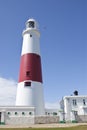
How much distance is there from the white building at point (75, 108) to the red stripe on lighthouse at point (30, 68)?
8135 millimetres

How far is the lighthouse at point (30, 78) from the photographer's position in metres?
37.8

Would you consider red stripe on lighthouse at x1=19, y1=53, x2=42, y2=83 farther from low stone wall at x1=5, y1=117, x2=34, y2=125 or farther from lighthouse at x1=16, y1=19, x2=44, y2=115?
low stone wall at x1=5, y1=117, x2=34, y2=125

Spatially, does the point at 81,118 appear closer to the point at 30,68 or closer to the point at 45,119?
the point at 45,119

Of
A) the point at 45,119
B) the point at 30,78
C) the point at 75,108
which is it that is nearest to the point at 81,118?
the point at 75,108

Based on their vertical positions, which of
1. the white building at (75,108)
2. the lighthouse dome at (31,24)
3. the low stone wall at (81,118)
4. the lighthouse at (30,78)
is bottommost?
the low stone wall at (81,118)

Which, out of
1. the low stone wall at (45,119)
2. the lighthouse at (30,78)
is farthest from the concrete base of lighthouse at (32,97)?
the low stone wall at (45,119)

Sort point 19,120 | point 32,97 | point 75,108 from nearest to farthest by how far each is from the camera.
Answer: point 19,120
point 32,97
point 75,108

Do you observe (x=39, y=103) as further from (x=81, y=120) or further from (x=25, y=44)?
(x=25, y=44)

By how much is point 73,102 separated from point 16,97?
11467mm

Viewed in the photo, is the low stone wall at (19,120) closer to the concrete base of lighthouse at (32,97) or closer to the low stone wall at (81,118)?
the concrete base of lighthouse at (32,97)

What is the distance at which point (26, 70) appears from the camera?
38.4m

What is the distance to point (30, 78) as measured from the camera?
3788 cm

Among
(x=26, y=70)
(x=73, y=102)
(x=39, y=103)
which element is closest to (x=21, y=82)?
(x=26, y=70)

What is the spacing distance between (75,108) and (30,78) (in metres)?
11.7
